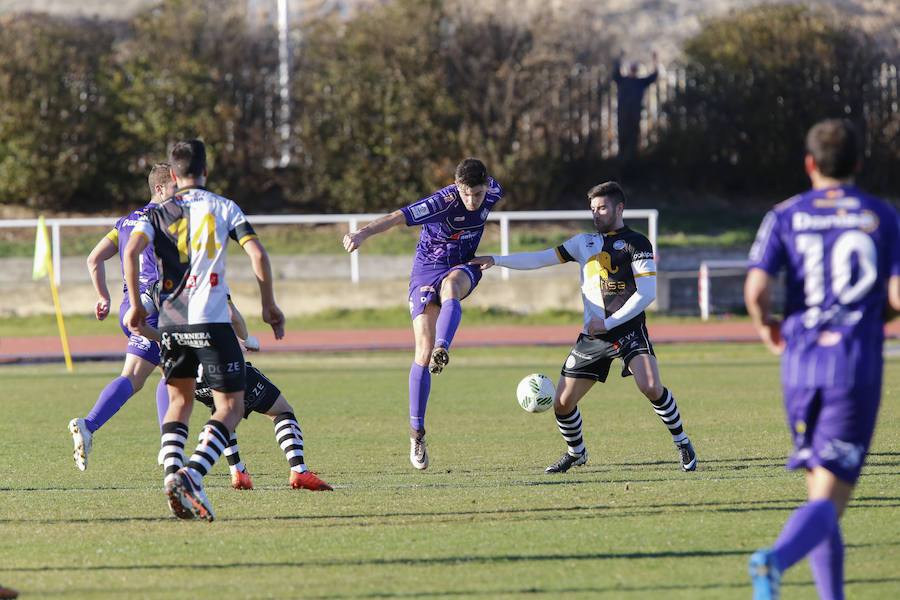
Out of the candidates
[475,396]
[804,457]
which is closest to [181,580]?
[804,457]

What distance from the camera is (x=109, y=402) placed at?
9.07 meters

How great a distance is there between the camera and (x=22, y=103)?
28031mm

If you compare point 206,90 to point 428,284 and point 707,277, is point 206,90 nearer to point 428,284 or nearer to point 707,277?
point 707,277

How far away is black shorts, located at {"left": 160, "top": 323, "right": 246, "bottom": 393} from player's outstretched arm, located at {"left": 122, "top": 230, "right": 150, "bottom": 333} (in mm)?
277

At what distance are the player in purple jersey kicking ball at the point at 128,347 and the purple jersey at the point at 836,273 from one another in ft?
15.9

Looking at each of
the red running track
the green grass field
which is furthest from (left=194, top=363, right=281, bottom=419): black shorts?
the red running track

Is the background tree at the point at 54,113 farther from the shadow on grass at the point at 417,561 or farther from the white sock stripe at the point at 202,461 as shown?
the shadow on grass at the point at 417,561

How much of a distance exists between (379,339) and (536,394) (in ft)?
41.4

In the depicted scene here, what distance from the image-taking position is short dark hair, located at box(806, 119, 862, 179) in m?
4.96

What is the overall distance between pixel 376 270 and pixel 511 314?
3306 mm

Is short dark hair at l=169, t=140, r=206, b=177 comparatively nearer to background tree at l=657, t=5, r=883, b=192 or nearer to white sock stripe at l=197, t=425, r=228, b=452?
white sock stripe at l=197, t=425, r=228, b=452

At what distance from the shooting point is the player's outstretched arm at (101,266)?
8859 mm

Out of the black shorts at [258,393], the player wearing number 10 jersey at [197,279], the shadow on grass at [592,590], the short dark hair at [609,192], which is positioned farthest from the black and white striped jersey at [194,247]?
the short dark hair at [609,192]

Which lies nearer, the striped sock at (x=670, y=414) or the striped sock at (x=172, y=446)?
the striped sock at (x=172, y=446)
